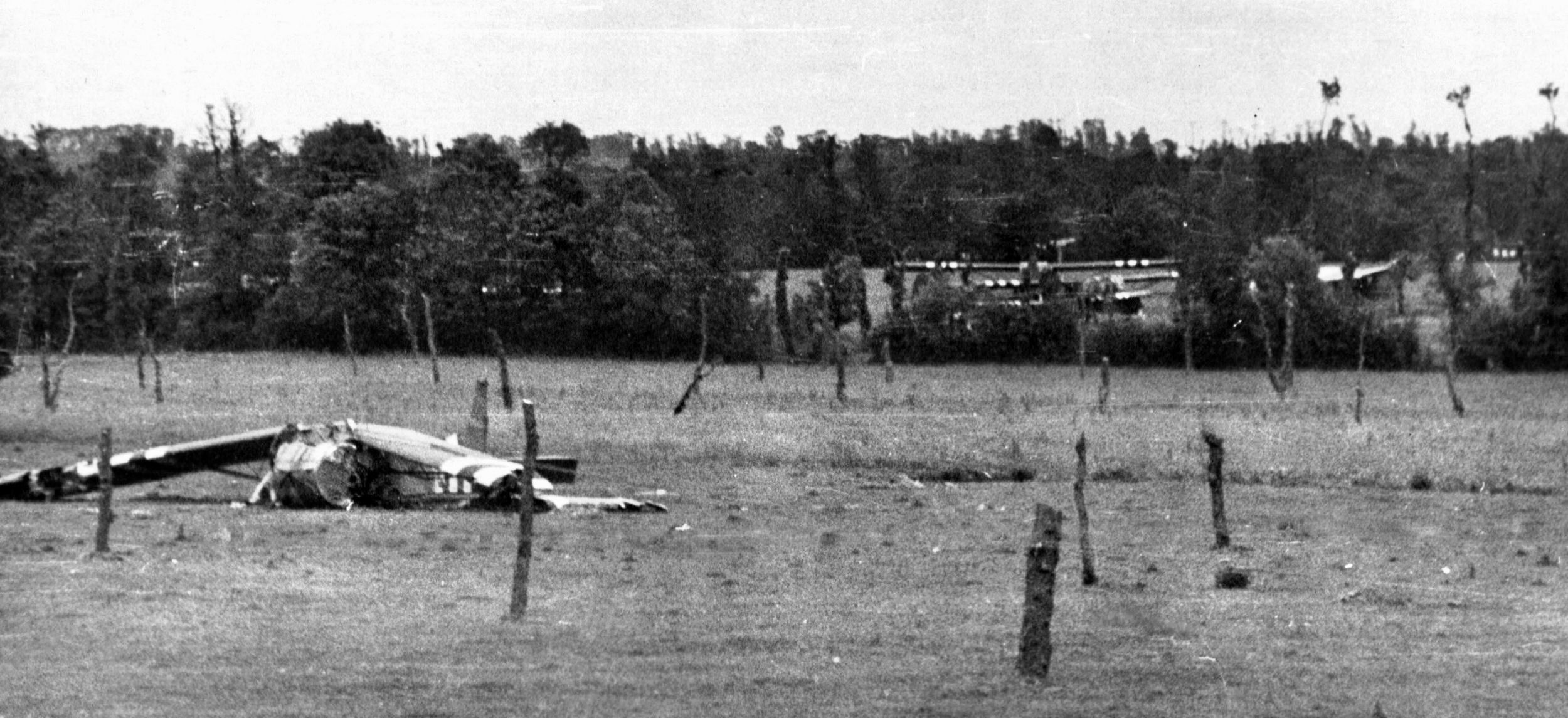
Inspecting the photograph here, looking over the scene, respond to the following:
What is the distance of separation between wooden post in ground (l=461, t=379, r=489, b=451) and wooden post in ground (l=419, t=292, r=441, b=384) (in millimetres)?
3219

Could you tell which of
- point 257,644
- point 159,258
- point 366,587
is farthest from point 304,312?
point 257,644

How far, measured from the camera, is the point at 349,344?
3778cm

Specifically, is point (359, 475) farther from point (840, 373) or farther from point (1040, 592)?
point (840, 373)

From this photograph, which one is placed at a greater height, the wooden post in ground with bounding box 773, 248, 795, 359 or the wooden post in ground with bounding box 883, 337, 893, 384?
the wooden post in ground with bounding box 773, 248, 795, 359

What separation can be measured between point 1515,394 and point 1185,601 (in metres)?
25.9

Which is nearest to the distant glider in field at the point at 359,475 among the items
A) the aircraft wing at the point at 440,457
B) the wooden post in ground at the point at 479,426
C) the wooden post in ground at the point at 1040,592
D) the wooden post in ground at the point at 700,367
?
the aircraft wing at the point at 440,457

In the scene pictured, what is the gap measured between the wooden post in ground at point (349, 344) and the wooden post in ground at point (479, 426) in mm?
3232

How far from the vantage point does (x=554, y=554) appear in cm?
2108

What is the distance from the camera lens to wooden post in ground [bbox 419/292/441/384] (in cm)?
3925

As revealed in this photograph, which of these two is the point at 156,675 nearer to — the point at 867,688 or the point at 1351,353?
the point at 867,688

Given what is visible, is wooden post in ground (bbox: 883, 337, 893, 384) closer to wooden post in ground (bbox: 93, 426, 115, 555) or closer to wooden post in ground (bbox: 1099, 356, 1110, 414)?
wooden post in ground (bbox: 1099, 356, 1110, 414)

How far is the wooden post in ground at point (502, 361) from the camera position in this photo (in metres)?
39.4

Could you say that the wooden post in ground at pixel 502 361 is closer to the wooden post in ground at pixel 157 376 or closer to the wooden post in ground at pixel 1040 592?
the wooden post in ground at pixel 157 376

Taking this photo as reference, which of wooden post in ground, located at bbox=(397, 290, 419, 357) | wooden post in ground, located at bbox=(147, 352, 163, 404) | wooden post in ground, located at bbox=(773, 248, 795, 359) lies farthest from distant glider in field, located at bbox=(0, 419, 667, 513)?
wooden post in ground, located at bbox=(773, 248, 795, 359)
